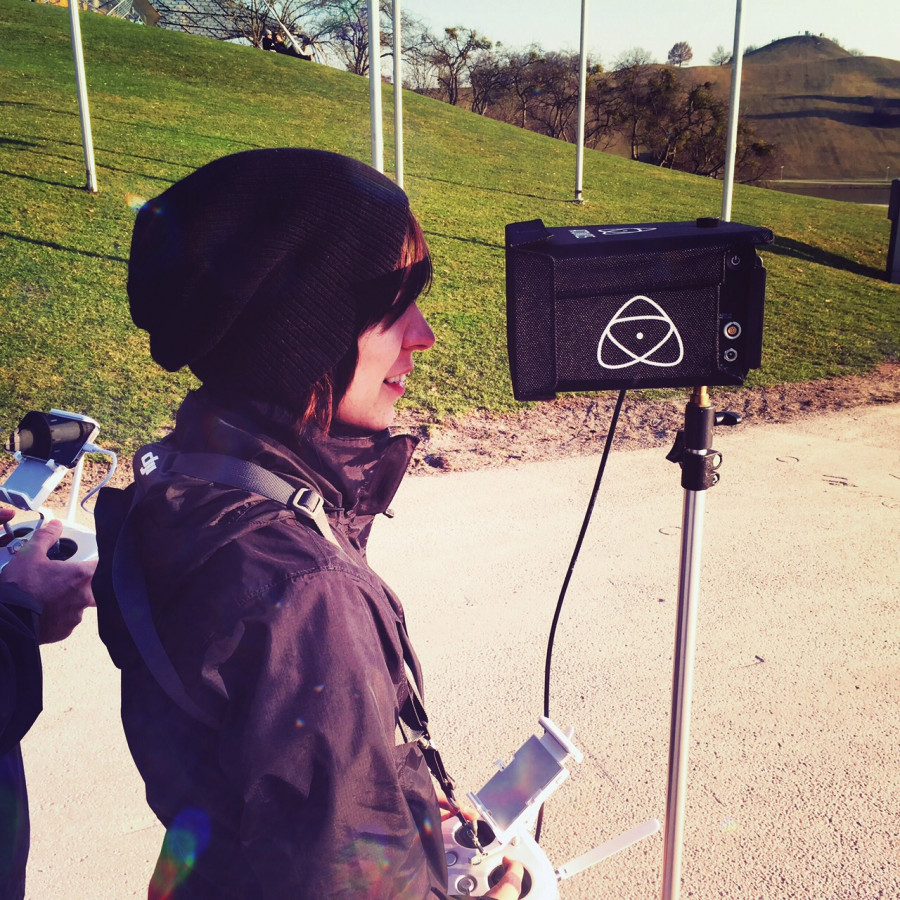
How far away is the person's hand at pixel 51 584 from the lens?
1.45 meters

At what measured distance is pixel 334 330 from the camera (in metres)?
1.15

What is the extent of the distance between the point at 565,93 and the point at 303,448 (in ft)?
143

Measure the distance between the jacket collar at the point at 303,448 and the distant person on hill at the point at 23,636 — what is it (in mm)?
428

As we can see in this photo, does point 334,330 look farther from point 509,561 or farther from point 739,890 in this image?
point 509,561

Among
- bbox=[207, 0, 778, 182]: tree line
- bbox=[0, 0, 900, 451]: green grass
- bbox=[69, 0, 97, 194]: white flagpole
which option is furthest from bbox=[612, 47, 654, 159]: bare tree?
bbox=[69, 0, 97, 194]: white flagpole

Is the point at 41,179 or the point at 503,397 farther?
the point at 41,179

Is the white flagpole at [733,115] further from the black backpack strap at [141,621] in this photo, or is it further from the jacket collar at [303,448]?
the black backpack strap at [141,621]

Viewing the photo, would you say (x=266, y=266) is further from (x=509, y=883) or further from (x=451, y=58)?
(x=451, y=58)

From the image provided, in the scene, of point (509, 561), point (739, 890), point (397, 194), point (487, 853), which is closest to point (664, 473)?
point (509, 561)

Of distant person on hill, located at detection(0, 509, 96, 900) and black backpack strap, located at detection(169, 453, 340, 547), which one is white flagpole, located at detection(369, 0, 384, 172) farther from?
black backpack strap, located at detection(169, 453, 340, 547)

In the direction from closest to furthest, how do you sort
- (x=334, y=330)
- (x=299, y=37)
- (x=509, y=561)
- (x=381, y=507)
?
(x=334, y=330), (x=381, y=507), (x=509, y=561), (x=299, y=37)

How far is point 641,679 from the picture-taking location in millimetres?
3174

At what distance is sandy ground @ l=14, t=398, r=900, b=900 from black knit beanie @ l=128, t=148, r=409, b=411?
6.01 ft

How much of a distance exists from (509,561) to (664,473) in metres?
1.49
